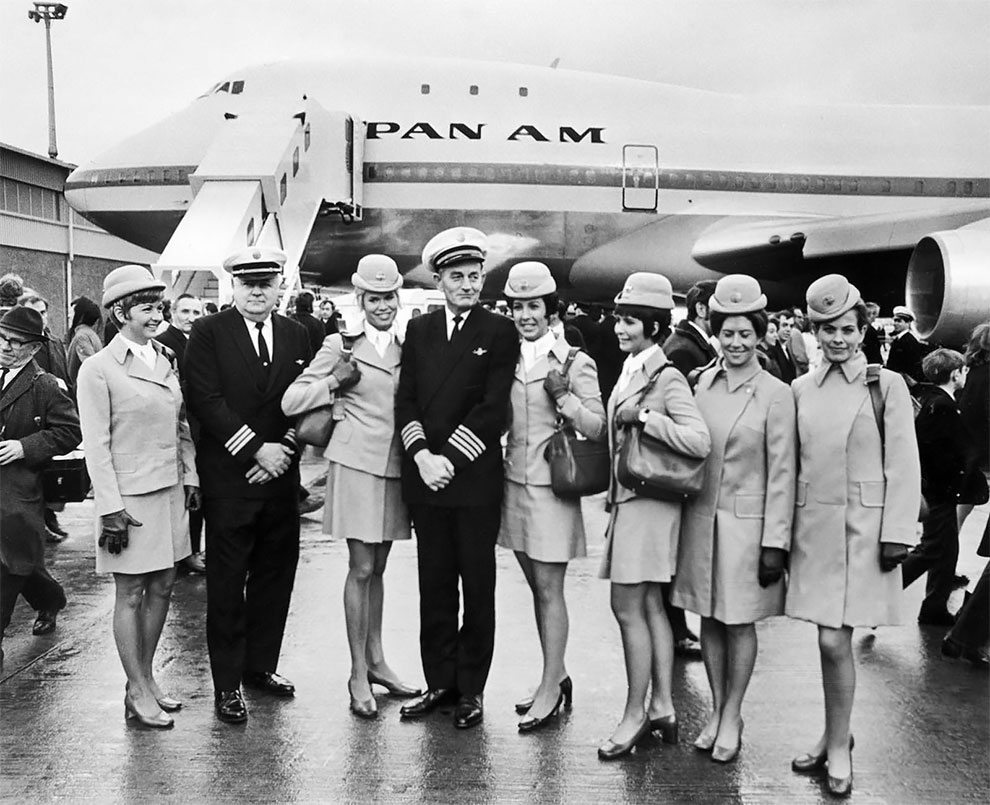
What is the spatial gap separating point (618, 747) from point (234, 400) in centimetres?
188

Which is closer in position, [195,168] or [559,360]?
[559,360]

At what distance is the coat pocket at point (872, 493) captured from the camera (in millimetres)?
3162

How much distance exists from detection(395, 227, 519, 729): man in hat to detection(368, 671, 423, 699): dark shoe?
0.68 ft

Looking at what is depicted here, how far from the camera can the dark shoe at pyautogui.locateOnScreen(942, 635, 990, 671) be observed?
4.27 meters

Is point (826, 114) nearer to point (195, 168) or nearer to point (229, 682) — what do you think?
point (195, 168)

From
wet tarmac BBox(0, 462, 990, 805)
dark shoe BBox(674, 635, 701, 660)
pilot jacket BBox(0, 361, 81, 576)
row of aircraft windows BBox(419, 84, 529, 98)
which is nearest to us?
wet tarmac BBox(0, 462, 990, 805)

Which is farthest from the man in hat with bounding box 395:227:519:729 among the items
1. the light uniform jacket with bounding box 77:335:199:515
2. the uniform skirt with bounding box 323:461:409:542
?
the light uniform jacket with bounding box 77:335:199:515

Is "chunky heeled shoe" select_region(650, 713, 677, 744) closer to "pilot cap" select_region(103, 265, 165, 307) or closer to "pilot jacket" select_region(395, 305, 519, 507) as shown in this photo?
"pilot jacket" select_region(395, 305, 519, 507)

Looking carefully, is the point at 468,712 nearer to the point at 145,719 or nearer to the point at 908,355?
the point at 145,719

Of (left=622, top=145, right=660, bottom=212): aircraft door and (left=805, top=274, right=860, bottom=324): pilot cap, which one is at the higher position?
(left=622, top=145, right=660, bottom=212): aircraft door

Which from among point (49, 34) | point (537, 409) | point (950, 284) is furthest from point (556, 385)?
point (49, 34)

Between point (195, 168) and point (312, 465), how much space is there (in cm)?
473

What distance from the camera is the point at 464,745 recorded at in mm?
3432

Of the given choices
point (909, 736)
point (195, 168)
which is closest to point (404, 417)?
point (909, 736)
